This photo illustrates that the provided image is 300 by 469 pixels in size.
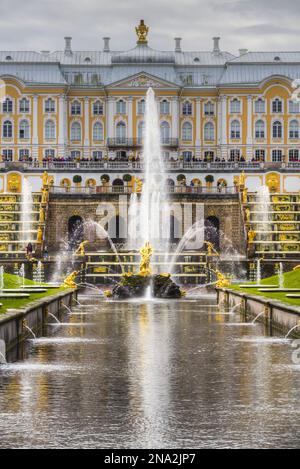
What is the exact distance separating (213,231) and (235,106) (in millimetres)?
34468

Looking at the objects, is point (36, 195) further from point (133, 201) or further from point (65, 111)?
point (65, 111)

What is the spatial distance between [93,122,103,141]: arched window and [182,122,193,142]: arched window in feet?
25.5

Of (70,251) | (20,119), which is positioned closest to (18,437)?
(70,251)

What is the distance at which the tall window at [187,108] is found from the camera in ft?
362

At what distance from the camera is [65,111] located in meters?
109

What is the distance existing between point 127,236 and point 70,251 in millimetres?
4877

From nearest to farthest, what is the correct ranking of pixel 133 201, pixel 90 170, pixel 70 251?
1. pixel 70 251
2. pixel 133 201
3. pixel 90 170

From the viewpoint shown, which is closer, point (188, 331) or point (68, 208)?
point (188, 331)

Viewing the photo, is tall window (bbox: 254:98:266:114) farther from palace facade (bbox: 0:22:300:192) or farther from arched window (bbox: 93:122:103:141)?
arched window (bbox: 93:122:103:141)

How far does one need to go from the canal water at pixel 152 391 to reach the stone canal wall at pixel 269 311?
0.54m

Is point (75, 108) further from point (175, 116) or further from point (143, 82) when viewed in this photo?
point (175, 116)

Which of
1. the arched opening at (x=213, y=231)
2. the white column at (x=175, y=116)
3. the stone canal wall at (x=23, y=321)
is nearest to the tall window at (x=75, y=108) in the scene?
the white column at (x=175, y=116)

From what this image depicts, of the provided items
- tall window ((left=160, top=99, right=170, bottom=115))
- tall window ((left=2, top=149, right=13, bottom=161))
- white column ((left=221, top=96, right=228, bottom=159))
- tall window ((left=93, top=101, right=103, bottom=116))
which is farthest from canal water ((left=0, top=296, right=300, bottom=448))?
tall window ((left=93, top=101, right=103, bottom=116))

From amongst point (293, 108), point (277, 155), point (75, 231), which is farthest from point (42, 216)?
point (293, 108)
